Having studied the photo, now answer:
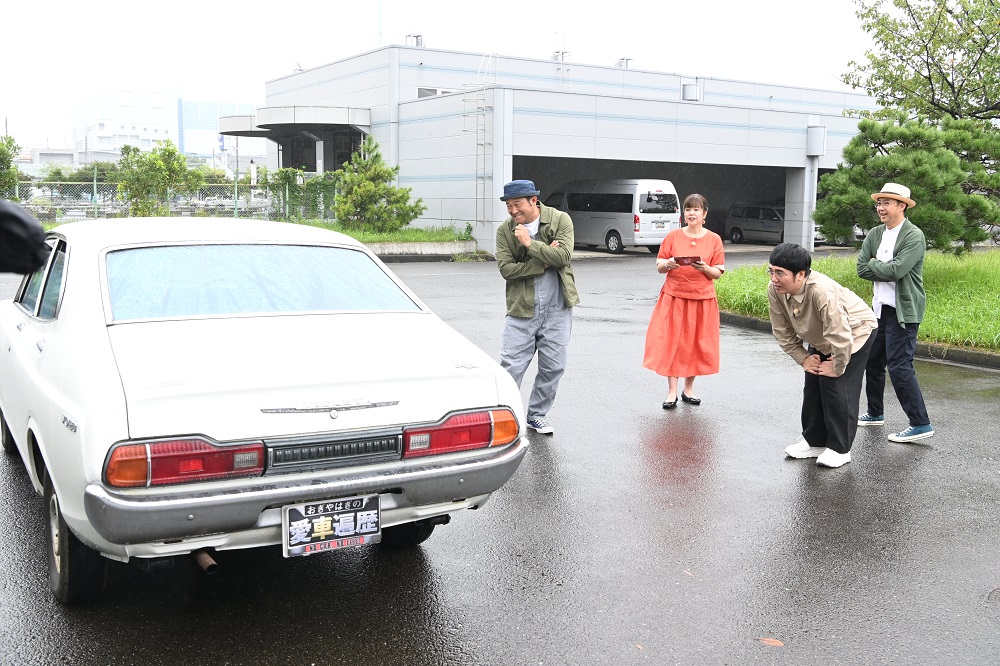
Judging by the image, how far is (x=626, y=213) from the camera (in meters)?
29.5

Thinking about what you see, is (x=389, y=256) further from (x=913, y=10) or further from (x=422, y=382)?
(x=422, y=382)

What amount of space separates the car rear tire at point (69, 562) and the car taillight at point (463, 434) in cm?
132

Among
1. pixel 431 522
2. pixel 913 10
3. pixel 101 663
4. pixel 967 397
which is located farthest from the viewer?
pixel 913 10

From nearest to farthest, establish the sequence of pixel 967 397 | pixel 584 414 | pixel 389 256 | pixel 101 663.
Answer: pixel 101 663 → pixel 584 414 → pixel 967 397 → pixel 389 256

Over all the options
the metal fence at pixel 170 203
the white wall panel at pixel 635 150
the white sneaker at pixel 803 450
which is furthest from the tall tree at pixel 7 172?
the white sneaker at pixel 803 450

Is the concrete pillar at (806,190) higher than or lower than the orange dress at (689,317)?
higher

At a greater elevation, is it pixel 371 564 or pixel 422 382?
pixel 422 382

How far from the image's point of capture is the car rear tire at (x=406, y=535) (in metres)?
4.52

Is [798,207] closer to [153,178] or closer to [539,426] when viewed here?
[153,178]

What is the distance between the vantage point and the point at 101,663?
347cm

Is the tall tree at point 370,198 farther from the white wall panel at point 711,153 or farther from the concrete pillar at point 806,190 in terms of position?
the concrete pillar at point 806,190

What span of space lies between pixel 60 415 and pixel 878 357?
578cm

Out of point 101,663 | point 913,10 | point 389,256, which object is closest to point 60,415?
point 101,663

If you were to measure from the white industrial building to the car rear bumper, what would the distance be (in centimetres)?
2442
